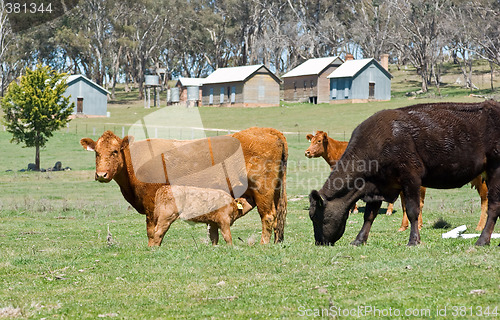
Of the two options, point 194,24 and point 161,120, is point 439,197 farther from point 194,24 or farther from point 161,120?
point 194,24

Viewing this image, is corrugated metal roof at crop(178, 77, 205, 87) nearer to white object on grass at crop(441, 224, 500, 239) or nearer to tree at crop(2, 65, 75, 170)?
tree at crop(2, 65, 75, 170)

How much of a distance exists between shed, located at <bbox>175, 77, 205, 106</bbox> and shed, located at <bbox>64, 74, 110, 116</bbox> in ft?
50.4

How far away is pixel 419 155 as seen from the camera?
11.2 meters

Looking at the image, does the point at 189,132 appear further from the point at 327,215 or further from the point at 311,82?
the point at 327,215

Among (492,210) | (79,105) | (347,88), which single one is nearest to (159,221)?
(492,210)

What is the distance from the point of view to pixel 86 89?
286 feet

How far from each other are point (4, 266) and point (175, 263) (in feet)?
10.5

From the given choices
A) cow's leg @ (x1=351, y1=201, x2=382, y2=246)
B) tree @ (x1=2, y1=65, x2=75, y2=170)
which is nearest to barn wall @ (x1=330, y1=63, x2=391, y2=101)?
tree @ (x1=2, y1=65, x2=75, y2=170)

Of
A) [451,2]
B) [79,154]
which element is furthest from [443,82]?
[79,154]

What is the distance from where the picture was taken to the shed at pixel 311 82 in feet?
302

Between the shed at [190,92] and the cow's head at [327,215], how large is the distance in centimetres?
8788

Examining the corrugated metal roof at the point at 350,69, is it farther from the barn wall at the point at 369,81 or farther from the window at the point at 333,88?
the window at the point at 333,88

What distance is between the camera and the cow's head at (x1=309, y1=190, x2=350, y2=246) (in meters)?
11.8

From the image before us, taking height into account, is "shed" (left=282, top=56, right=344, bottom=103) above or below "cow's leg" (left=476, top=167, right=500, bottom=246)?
above
